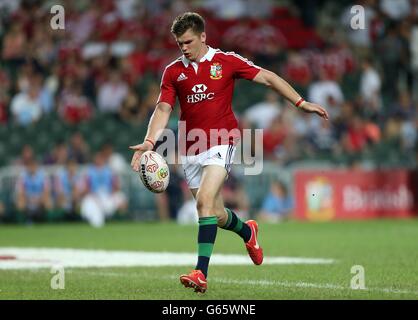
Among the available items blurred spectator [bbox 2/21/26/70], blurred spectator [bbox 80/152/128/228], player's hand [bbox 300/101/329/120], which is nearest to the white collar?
player's hand [bbox 300/101/329/120]

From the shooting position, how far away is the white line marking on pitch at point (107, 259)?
495 inches

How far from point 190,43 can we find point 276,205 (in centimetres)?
1248

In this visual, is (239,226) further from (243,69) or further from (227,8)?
(227,8)

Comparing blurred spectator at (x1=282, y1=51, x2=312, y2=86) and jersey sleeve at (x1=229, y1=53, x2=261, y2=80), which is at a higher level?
blurred spectator at (x1=282, y1=51, x2=312, y2=86)

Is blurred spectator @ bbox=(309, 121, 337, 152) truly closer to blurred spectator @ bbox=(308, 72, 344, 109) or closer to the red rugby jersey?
blurred spectator @ bbox=(308, 72, 344, 109)

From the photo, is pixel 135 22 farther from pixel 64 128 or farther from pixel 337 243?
pixel 337 243

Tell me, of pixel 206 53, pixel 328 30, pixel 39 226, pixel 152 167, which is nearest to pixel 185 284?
pixel 152 167

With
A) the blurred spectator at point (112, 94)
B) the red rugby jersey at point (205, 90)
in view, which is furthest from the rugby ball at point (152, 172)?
the blurred spectator at point (112, 94)

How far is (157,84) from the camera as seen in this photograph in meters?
24.1

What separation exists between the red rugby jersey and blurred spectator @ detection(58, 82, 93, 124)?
44.0ft

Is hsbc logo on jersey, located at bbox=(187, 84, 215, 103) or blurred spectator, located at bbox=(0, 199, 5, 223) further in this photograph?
blurred spectator, located at bbox=(0, 199, 5, 223)

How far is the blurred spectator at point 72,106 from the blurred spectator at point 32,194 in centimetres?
172

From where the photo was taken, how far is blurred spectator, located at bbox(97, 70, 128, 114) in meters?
23.8

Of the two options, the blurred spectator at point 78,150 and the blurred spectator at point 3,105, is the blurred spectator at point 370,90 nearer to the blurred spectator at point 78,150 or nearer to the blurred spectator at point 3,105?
the blurred spectator at point 78,150
